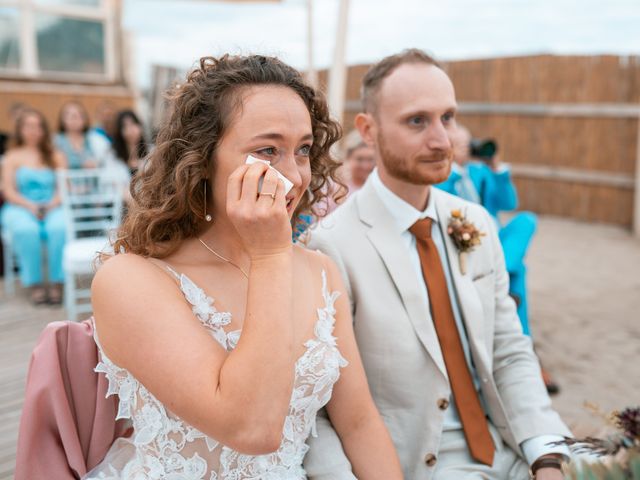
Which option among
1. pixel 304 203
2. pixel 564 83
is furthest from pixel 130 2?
pixel 564 83

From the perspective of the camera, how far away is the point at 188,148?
1368mm

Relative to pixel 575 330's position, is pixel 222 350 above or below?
above

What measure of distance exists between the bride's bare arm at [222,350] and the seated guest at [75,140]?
236 inches

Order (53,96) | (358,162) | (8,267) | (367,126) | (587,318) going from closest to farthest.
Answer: (367,126)
(358,162)
(587,318)
(8,267)
(53,96)

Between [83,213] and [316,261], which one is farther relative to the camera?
[83,213]

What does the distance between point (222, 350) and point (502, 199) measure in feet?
10.8

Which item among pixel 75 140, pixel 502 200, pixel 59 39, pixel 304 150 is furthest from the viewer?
pixel 59 39

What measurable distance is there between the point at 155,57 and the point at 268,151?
9033 millimetres

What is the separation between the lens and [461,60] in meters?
11.3

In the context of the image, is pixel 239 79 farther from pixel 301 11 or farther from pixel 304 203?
pixel 301 11

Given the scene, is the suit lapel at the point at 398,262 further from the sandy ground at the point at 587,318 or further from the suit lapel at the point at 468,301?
the sandy ground at the point at 587,318

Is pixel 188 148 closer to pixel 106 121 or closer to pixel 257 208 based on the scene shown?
pixel 257 208

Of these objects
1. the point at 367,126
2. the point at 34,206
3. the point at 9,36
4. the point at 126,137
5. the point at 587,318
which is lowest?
the point at 587,318

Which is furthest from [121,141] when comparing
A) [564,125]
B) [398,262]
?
[564,125]
